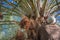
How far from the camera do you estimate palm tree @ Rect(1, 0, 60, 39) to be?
4.26 meters

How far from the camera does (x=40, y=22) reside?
13.7ft

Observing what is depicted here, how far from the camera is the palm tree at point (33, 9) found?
14.0 ft

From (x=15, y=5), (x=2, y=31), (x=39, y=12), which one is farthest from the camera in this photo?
(x=2, y=31)

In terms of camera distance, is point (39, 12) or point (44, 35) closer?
point (44, 35)

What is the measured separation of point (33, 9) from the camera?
4.36 metres

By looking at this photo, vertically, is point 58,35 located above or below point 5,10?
below

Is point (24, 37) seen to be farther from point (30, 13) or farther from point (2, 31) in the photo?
point (2, 31)

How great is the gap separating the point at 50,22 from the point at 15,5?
3.50 ft

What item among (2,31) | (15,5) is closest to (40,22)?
(15,5)

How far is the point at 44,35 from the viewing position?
3.89 meters

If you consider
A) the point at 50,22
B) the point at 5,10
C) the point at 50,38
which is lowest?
the point at 50,38

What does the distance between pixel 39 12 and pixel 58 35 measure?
0.80m

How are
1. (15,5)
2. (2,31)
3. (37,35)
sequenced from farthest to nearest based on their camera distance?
(2,31) < (15,5) < (37,35)

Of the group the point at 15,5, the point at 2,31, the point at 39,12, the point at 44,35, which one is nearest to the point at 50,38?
the point at 44,35
